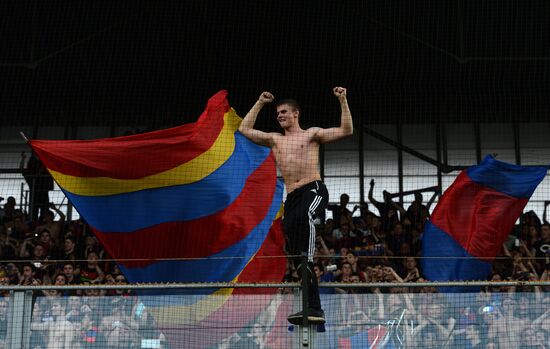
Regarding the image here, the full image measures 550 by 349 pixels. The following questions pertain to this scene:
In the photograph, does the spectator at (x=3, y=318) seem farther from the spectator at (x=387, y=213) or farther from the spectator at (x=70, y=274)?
the spectator at (x=387, y=213)

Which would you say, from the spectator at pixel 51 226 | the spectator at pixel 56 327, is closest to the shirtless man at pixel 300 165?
the spectator at pixel 56 327

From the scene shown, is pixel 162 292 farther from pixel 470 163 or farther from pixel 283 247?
pixel 470 163

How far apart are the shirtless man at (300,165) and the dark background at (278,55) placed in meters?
7.63

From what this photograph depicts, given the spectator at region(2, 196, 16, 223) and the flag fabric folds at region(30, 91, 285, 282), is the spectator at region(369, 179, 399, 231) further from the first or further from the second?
the spectator at region(2, 196, 16, 223)

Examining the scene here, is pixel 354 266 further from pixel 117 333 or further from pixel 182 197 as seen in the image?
pixel 117 333

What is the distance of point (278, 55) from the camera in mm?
16797

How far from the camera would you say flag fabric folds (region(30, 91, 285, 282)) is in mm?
11242

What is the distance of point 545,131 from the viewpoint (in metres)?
20.4

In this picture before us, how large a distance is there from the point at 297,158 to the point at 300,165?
0.08 m

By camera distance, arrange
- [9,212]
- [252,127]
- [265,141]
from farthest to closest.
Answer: [9,212]
[265,141]
[252,127]

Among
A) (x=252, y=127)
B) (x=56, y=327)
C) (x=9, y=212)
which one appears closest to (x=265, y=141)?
(x=252, y=127)

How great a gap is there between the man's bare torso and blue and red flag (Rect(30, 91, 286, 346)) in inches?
108

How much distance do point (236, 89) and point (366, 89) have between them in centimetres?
293

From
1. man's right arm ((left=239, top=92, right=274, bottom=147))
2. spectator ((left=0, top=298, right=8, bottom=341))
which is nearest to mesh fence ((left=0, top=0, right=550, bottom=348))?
man's right arm ((left=239, top=92, right=274, bottom=147))
